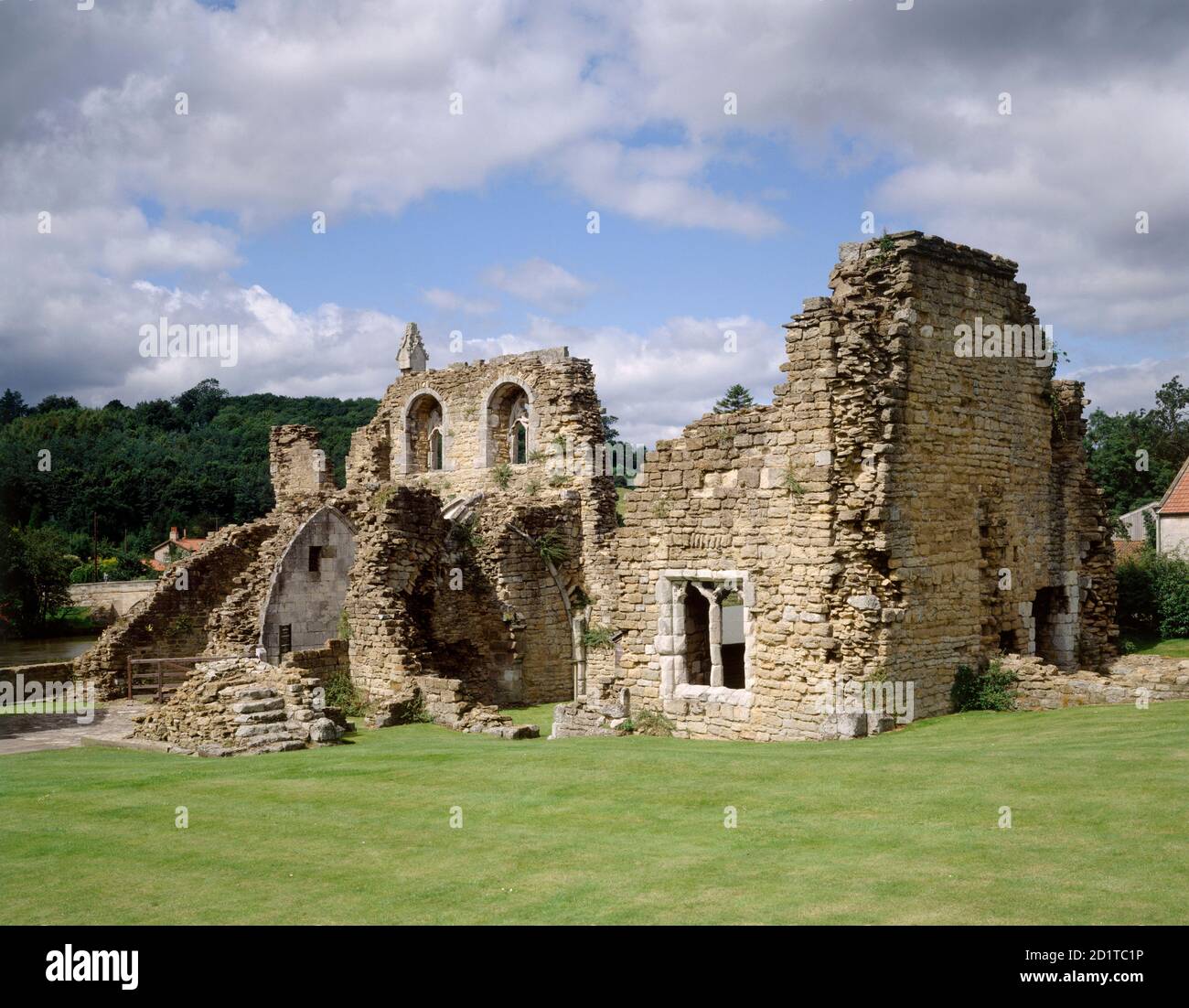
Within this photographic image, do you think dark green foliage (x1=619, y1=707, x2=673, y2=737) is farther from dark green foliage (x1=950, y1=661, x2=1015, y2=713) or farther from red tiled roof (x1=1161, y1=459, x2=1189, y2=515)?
red tiled roof (x1=1161, y1=459, x2=1189, y2=515)

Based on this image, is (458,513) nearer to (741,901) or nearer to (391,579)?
(391,579)

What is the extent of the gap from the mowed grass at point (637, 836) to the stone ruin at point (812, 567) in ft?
7.60

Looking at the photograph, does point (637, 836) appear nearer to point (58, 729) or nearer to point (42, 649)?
point (58, 729)

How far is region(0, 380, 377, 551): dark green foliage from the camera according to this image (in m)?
72.8

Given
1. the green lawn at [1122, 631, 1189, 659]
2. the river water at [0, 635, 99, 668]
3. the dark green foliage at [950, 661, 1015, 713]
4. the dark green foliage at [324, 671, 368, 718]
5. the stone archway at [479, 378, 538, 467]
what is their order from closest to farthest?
1. the dark green foliage at [950, 661, 1015, 713]
2. the dark green foliage at [324, 671, 368, 718]
3. the green lawn at [1122, 631, 1189, 659]
4. the stone archway at [479, 378, 538, 467]
5. the river water at [0, 635, 99, 668]

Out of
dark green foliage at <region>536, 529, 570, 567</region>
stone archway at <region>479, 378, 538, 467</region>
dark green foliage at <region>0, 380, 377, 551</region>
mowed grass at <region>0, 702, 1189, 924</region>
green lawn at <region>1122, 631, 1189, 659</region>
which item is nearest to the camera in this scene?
mowed grass at <region>0, 702, 1189, 924</region>

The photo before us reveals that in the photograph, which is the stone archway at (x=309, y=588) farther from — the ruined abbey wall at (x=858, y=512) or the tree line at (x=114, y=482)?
the tree line at (x=114, y=482)

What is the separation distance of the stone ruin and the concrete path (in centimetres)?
160

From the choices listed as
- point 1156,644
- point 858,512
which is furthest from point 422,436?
point 1156,644

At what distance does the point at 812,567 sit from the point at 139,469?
74788 mm

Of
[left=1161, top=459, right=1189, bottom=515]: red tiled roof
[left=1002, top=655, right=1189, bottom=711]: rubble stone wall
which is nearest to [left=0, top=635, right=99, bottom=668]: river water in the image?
[left=1002, top=655, right=1189, bottom=711]: rubble stone wall

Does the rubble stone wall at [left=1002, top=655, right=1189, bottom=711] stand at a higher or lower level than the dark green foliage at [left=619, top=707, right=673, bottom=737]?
higher

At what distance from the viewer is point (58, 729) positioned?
18.2 metres

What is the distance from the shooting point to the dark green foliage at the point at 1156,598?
2456 cm
